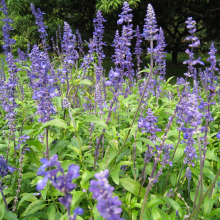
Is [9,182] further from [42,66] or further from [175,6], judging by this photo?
[175,6]

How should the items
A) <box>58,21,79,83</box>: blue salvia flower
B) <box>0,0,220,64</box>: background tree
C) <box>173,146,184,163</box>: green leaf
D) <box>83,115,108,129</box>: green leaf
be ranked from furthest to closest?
<box>0,0,220,64</box>: background tree
<box>58,21,79,83</box>: blue salvia flower
<box>173,146,184,163</box>: green leaf
<box>83,115,108,129</box>: green leaf

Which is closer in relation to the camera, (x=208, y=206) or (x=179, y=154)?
(x=208, y=206)

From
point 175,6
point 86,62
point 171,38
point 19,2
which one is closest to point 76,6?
point 19,2

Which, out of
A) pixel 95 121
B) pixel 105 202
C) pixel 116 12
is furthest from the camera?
pixel 116 12

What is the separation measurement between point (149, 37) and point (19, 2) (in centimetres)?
1418

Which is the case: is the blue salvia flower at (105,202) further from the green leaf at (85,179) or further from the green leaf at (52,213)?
the green leaf at (52,213)

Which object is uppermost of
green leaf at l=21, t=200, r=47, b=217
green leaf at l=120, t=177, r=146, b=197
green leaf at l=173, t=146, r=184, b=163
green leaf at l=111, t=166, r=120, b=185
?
green leaf at l=111, t=166, r=120, b=185

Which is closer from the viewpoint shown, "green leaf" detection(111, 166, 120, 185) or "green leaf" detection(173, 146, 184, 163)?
"green leaf" detection(111, 166, 120, 185)

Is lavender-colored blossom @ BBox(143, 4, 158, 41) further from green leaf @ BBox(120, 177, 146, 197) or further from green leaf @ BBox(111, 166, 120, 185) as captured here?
green leaf @ BBox(120, 177, 146, 197)

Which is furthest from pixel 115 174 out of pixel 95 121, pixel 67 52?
pixel 67 52

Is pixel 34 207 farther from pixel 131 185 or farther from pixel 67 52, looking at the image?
pixel 67 52

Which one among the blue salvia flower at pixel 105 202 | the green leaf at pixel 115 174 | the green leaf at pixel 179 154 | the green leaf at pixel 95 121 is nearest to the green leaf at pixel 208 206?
→ the green leaf at pixel 179 154

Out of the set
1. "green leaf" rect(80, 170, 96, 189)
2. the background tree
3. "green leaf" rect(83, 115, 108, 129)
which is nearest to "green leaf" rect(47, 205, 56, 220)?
"green leaf" rect(80, 170, 96, 189)

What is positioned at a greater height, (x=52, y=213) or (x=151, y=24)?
(x=151, y=24)
